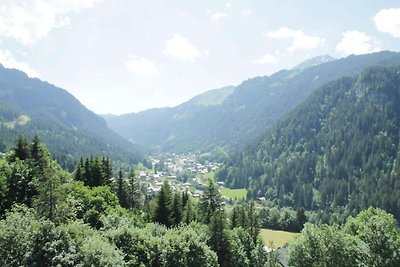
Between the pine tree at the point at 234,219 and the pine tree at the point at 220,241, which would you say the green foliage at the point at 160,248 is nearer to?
the pine tree at the point at 220,241

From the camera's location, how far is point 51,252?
43.2 m

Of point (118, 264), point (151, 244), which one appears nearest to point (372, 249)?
point (151, 244)

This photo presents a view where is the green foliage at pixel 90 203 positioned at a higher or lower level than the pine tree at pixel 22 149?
lower

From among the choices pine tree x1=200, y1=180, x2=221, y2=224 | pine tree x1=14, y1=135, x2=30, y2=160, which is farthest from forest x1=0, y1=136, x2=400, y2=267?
pine tree x1=200, y1=180, x2=221, y2=224

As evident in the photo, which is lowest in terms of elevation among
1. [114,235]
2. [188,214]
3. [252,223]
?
[252,223]

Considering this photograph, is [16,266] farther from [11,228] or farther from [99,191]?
[99,191]

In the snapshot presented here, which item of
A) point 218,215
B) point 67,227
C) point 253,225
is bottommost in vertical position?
point 253,225

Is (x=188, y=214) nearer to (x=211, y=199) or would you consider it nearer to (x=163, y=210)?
(x=211, y=199)

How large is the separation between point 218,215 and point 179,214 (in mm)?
23545

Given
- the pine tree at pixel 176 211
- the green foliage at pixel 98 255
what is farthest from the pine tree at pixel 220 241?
the green foliage at pixel 98 255

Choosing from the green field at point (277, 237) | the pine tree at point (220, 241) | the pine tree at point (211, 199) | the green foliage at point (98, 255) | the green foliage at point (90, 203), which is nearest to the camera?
the green foliage at point (98, 255)

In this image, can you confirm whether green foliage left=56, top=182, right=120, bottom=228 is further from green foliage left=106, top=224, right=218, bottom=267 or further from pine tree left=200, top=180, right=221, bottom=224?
pine tree left=200, top=180, right=221, bottom=224

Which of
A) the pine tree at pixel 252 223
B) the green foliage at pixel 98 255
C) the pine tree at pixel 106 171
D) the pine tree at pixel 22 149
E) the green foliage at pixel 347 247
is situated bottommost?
the pine tree at pixel 252 223

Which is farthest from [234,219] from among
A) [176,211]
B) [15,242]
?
[15,242]
